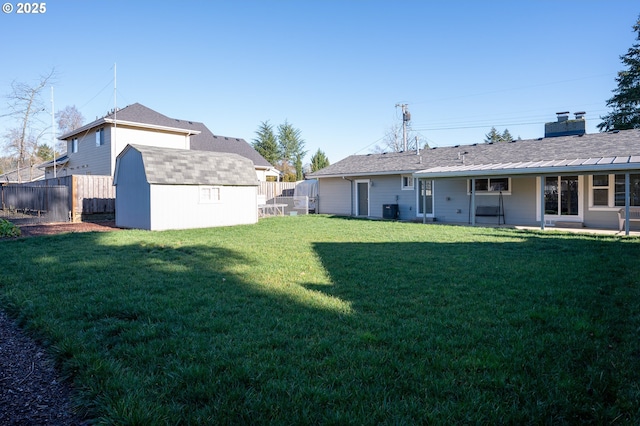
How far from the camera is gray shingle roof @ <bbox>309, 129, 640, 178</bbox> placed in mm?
14656

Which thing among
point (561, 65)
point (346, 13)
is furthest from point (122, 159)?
point (561, 65)

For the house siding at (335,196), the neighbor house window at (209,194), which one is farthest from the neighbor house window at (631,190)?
the neighbor house window at (209,194)

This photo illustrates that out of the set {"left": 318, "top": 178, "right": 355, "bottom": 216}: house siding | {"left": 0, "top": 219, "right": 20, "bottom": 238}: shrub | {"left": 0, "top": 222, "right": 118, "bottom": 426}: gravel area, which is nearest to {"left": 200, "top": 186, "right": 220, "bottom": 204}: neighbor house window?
{"left": 0, "top": 219, "right": 20, "bottom": 238}: shrub

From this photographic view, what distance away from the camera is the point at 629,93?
29844 millimetres

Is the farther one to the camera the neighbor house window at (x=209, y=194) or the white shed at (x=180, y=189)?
the neighbor house window at (x=209, y=194)

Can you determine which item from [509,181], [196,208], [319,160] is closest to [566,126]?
[509,181]

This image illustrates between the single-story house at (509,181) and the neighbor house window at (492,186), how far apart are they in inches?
1.6

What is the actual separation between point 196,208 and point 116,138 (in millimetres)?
10932

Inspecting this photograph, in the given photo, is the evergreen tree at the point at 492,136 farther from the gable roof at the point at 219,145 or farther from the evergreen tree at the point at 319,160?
the gable roof at the point at 219,145

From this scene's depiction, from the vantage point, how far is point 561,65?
67.8 ft

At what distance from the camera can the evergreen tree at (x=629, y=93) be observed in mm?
29928

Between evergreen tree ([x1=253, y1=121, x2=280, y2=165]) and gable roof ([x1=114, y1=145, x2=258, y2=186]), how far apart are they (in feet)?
99.3

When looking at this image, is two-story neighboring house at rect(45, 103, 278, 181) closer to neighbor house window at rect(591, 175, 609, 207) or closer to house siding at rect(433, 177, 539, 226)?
house siding at rect(433, 177, 539, 226)

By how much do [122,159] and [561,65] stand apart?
22.4 m
